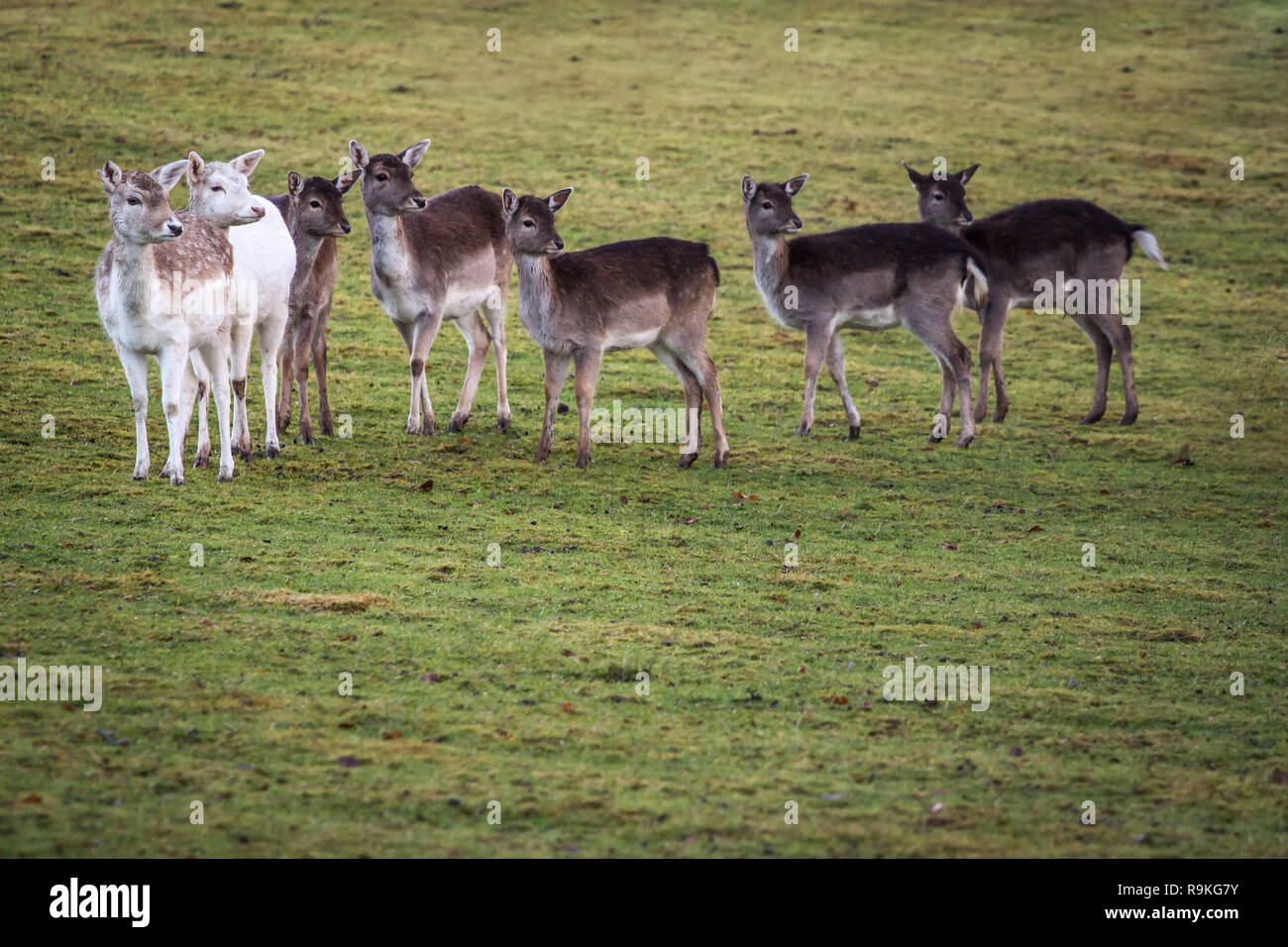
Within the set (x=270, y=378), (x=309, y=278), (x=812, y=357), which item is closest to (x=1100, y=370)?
(x=812, y=357)

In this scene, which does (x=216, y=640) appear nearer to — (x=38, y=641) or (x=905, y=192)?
(x=38, y=641)

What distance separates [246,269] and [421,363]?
236 cm

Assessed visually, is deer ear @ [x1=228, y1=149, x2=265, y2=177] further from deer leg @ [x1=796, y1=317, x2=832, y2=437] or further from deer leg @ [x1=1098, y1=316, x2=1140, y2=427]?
deer leg @ [x1=1098, y1=316, x2=1140, y2=427]

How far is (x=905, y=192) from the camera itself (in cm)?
2614

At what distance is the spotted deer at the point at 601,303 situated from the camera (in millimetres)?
13648

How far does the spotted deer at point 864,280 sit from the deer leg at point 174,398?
6.56m

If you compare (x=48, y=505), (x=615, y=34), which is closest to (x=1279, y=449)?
(x=48, y=505)

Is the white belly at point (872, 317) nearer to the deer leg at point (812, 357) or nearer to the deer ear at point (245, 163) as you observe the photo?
the deer leg at point (812, 357)

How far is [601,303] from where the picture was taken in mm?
13734

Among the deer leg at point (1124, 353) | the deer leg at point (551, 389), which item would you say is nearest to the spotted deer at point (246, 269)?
the deer leg at point (551, 389)

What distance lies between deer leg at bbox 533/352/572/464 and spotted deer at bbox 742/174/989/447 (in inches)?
120

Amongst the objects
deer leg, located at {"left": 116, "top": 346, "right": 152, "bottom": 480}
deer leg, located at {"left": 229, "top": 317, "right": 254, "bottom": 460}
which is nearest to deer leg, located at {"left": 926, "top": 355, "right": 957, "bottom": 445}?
deer leg, located at {"left": 229, "top": 317, "right": 254, "bottom": 460}

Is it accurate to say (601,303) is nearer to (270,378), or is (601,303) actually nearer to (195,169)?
(270,378)

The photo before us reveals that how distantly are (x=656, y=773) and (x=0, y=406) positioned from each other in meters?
9.82
